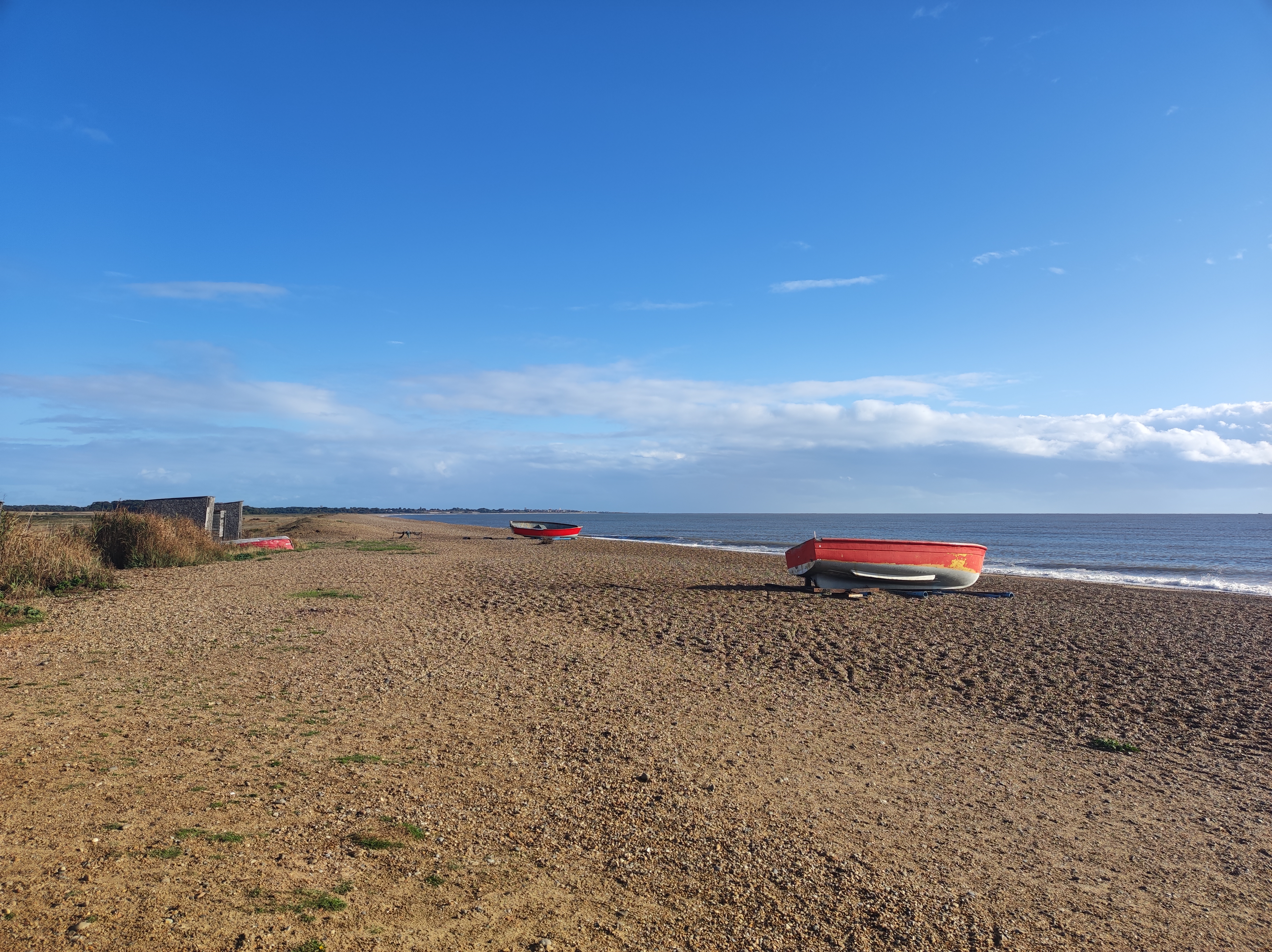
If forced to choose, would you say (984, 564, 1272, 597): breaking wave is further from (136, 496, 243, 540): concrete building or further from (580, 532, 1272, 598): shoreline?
(136, 496, 243, 540): concrete building

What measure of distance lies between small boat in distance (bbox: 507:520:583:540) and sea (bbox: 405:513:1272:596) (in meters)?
7.07

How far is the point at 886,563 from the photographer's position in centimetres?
1841

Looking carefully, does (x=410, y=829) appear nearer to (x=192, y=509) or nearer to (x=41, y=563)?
(x=41, y=563)

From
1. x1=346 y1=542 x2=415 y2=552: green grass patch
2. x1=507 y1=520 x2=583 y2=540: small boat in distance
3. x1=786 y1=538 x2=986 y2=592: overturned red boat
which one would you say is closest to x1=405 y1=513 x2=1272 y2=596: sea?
x1=507 y1=520 x2=583 y2=540: small boat in distance

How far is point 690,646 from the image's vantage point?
11.6 metres

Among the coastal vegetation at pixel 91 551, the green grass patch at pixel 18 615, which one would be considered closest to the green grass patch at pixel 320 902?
the green grass patch at pixel 18 615

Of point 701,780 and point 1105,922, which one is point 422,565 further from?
point 1105,922

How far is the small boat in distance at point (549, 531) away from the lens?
4338cm

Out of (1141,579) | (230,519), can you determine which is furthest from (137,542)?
(1141,579)

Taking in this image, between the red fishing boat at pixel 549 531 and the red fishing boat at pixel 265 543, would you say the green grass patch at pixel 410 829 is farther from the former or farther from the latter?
the red fishing boat at pixel 549 531

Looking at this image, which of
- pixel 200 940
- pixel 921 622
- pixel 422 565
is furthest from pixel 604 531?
pixel 200 940

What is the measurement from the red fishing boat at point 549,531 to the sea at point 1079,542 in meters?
7.11

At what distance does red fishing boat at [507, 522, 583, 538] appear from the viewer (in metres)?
43.4

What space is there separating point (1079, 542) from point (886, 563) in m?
47.6
